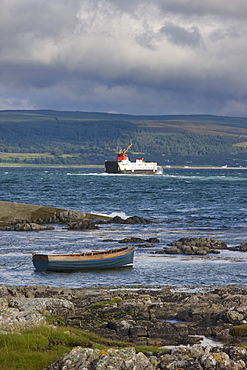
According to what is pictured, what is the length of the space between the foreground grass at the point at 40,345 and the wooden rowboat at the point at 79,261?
45.9 ft

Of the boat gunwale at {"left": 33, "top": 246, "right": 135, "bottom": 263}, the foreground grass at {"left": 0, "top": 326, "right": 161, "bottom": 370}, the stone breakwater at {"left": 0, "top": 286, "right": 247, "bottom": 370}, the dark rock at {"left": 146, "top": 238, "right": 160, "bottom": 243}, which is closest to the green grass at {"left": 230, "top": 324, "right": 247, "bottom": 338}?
the stone breakwater at {"left": 0, "top": 286, "right": 247, "bottom": 370}

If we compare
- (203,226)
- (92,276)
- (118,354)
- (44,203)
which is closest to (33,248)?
(92,276)

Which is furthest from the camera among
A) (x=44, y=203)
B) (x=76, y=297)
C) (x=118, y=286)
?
(x=44, y=203)

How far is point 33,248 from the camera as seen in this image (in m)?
35.2

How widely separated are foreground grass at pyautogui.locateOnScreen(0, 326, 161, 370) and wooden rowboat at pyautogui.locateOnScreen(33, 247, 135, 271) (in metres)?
14.0

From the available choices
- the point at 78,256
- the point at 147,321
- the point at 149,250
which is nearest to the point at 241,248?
Answer: the point at 149,250

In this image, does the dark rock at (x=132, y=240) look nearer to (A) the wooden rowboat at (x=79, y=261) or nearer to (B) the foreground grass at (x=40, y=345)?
(A) the wooden rowboat at (x=79, y=261)

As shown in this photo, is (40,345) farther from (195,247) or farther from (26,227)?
(26,227)

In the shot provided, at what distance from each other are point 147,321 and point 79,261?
12.0m

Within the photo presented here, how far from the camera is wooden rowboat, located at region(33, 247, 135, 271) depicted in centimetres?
2697

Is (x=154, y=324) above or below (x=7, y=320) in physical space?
below

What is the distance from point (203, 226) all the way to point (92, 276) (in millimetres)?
25313

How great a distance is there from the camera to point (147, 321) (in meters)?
15.6

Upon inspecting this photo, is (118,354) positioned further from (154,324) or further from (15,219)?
(15,219)
